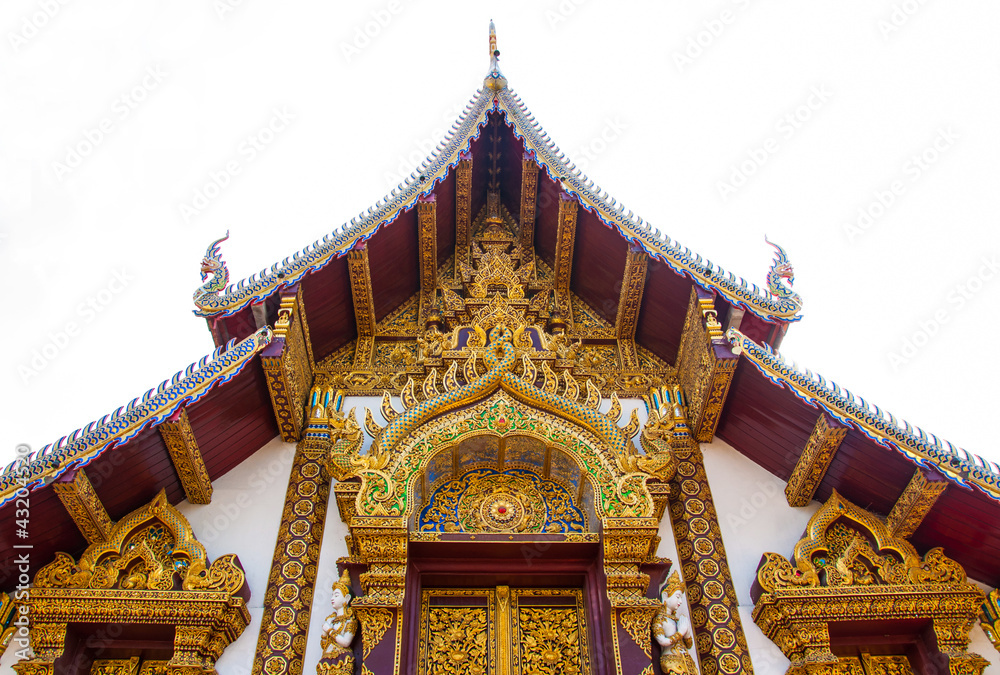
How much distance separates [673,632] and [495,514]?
171 centimetres

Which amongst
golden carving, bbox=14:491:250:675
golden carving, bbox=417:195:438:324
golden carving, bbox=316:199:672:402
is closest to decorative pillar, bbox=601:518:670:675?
golden carving, bbox=316:199:672:402

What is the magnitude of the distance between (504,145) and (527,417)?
14.7 feet

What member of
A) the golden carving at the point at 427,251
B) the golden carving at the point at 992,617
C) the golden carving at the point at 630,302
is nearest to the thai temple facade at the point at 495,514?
the golden carving at the point at 992,617

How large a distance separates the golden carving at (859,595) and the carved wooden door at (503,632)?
1.50m

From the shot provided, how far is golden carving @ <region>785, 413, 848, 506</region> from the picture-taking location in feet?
19.6

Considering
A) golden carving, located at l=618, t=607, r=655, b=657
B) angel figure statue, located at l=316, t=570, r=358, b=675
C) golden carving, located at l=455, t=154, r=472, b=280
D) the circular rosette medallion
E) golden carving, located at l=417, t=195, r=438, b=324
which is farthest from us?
golden carving, located at l=455, t=154, r=472, b=280

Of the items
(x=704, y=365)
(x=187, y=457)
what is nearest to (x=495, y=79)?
(x=704, y=365)

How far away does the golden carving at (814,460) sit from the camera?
5980mm

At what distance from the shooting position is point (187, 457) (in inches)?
238

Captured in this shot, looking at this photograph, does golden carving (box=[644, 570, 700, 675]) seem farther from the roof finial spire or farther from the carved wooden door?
the roof finial spire

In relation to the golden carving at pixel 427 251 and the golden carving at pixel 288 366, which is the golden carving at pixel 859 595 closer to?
the golden carving at pixel 288 366

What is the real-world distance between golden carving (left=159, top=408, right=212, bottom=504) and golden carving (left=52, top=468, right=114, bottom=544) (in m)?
0.62

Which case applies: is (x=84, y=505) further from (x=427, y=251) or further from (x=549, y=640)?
(x=427, y=251)

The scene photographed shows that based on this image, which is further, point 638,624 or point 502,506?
point 502,506
